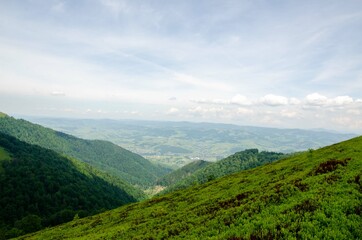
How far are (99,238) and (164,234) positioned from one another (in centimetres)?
1385

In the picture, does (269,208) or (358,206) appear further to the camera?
(269,208)

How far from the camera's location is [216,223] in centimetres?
2495

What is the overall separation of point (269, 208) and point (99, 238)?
79.7ft

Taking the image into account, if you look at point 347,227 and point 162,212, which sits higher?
point 347,227

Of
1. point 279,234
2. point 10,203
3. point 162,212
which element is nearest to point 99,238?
point 162,212

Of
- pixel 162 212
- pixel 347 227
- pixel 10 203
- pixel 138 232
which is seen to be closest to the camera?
pixel 347 227

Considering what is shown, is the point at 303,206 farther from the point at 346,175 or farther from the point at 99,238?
the point at 99,238

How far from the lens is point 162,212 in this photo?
43.8 m

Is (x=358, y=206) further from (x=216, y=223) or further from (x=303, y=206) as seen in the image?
(x=216, y=223)

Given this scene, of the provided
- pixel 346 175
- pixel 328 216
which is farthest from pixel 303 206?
pixel 346 175

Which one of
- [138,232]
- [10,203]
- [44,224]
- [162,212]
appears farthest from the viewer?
[10,203]

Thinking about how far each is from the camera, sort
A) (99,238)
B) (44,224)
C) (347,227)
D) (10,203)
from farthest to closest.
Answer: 1. (10,203)
2. (44,224)
3. (99,238)
4. (347,227)

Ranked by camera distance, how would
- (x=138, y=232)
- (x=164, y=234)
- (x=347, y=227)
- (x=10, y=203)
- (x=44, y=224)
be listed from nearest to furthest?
(x=347, y=227) → (x=164, y=234) → (x=138, y=232) → (x=44, y=224) → (x=10, y=203)

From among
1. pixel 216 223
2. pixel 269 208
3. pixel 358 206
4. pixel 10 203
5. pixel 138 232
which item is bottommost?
pixel 10 203
